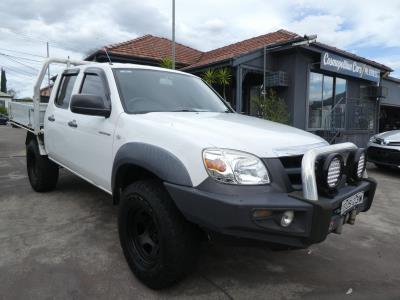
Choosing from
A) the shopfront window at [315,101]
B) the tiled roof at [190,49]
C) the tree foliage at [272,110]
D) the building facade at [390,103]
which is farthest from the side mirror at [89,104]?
the building facade at [390,103]

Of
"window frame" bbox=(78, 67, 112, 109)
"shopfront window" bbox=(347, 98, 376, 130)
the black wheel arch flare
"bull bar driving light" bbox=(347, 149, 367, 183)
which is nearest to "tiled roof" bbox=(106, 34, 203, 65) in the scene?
"shopfront window" bbox=(347, 98, 376, 130)

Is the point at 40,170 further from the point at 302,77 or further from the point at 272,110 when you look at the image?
the point at 302,77

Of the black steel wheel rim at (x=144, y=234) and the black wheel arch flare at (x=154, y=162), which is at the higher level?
the black wheel arch flare at (x=154, y=162)

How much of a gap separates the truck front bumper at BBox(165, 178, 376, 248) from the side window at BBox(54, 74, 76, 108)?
2.86 meters

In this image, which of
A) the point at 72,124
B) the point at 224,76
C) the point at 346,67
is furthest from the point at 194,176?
the point at 346,67

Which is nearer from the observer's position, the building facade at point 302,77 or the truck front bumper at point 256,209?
the truck front bumper at point 256,209

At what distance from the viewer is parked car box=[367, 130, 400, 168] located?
816 cm

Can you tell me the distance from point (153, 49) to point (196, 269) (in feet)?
41.4

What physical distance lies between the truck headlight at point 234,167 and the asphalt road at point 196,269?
1.02 meters

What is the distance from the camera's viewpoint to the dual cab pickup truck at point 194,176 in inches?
90.0

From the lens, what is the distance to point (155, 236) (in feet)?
9.18

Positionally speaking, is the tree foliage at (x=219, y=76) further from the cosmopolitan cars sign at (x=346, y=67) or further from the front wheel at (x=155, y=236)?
the front wheel at (x=155, y=236)

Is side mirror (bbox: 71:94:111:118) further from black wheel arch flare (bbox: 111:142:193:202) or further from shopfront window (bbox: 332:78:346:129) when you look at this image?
shopfront window (bbox: 332:78:346:129)

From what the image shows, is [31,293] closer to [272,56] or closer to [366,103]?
[272,56]
